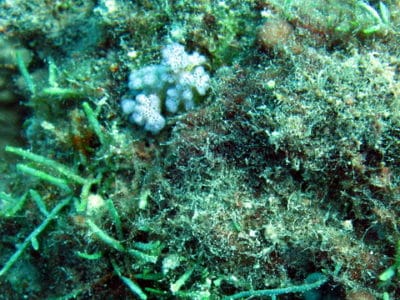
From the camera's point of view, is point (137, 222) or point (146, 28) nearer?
point (137, 222)

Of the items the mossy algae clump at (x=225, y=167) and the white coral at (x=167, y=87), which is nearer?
the mossy algae clump at (x=225, y=167)

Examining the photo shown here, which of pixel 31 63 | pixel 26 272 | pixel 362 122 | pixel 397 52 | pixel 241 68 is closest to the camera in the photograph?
pixel 362 122

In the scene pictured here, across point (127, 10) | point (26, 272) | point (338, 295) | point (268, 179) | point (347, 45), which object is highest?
point (347, 45)

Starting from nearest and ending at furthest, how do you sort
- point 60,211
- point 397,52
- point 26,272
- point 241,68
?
point 397,52, point 241,68, point 60,211, point 26,272

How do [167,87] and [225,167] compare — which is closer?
[225,167]

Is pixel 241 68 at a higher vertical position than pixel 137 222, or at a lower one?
higher

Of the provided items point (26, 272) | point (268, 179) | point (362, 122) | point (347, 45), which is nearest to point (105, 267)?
point (26, 272)

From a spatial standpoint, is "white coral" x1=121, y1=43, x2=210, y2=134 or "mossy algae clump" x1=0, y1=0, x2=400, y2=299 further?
"white coral" x1=121, y1=43, x2=210, y2=134

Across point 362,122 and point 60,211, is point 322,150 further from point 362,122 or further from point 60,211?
point 60,211
